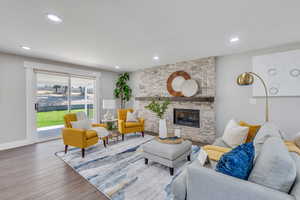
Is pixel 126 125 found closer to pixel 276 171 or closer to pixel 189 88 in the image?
pixel 189 88

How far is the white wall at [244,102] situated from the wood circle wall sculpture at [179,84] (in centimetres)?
74

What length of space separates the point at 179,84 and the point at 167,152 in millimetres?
2637

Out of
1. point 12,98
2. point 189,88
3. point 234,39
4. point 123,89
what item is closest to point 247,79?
point 234,39

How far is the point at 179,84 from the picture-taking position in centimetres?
435

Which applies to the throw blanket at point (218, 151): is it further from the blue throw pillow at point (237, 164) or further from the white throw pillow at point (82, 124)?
the white throw pillow at point (82, 124)

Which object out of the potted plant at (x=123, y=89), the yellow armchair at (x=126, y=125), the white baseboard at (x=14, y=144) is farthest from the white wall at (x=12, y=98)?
the potted plant at (x=123, y=89)

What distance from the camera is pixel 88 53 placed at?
11.1ft

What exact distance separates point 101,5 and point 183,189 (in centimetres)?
221

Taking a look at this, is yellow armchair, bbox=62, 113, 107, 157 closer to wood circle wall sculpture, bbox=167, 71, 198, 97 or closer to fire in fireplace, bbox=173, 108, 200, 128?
fire in fireplace, bbox=173, 108, 200, 128

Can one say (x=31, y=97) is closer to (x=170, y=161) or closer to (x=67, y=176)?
(x=67, y=176)

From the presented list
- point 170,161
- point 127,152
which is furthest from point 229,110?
point 127,152

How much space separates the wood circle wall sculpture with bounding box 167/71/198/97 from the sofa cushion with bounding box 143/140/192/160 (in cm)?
193

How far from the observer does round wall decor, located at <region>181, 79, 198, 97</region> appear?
3.98 m

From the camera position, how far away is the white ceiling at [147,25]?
1.64 m
